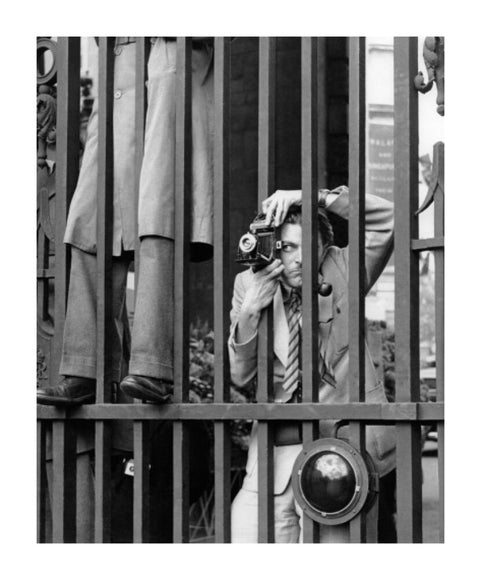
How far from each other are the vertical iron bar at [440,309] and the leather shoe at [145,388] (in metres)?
0.91

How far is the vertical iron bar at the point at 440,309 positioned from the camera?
3.14m

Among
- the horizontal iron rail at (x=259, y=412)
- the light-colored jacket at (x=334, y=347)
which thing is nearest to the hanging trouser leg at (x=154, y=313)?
the horizontal iron rail at (x=259, y=412)

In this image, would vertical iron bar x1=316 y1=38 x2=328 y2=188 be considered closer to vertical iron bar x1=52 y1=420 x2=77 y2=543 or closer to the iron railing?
the iron railing

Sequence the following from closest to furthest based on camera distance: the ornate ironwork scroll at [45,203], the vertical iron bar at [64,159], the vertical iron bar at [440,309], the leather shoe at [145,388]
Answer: the vertical iron bar at [440,309], the leather shoe at [145,388], the vertical iron bar at [64,159], the ornate ironwork scroll at [45,203]

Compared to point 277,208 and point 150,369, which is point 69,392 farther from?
point 277,208

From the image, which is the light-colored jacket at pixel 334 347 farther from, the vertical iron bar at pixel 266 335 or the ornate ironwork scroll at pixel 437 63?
the ornate ironwork scroll at pixel 437 63

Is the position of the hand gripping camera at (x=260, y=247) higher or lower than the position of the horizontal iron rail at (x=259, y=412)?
higher

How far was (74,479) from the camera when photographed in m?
3.69

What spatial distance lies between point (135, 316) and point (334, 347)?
75cm

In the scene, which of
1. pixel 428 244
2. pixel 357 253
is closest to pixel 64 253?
pixel 357 253

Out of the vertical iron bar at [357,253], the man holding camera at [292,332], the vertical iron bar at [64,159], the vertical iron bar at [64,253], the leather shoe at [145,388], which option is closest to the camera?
the vertical iron bar at [357,253]

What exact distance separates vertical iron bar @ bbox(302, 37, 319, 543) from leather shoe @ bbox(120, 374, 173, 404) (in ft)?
1.59

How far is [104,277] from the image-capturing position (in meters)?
3.63

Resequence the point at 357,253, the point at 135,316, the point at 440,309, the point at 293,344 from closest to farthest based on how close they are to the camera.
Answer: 1. the point at 440,309
2. the point at 357,253
3. the point at 135,316
4. the point at 293,344
